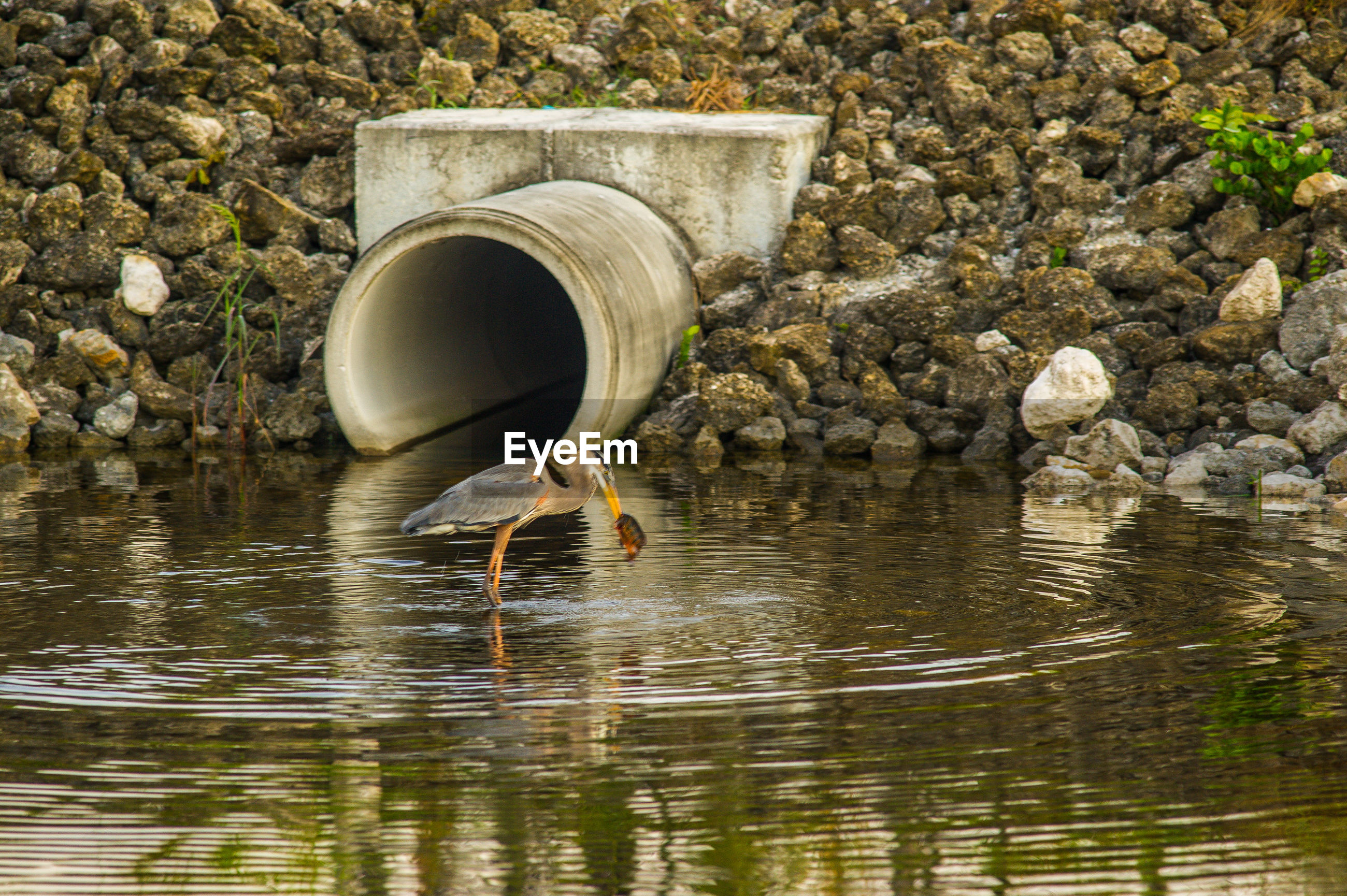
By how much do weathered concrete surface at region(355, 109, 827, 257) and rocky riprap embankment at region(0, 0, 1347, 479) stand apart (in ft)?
0.96

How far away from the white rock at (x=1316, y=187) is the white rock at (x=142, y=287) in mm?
9509

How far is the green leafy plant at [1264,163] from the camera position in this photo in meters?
11.9

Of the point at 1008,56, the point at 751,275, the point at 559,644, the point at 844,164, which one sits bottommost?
the point at 559,644

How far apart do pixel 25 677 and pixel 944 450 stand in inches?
312

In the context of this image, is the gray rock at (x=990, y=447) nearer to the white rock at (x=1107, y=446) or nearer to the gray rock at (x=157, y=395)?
the white rock at (x=1107, y=446)

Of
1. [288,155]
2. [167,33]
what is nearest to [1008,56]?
[288,155]

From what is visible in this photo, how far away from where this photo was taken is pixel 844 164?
13461mm

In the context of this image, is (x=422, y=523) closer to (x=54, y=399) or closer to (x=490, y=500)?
(x=490, y=500)

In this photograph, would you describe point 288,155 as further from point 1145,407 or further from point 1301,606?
point 1301,606

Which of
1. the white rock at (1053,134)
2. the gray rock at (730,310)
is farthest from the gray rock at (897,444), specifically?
the white rock at (1053,134)

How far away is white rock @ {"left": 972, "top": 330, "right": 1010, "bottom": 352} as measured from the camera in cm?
1191

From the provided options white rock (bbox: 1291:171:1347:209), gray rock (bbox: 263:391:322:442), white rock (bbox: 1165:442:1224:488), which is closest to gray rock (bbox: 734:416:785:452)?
white rock (bbox: 1165:442:1224:488)

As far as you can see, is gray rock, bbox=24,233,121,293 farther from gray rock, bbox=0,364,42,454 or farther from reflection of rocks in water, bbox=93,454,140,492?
reflection of rocks in water, bbox=93,454,140,492

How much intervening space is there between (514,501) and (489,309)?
8.72 meters
